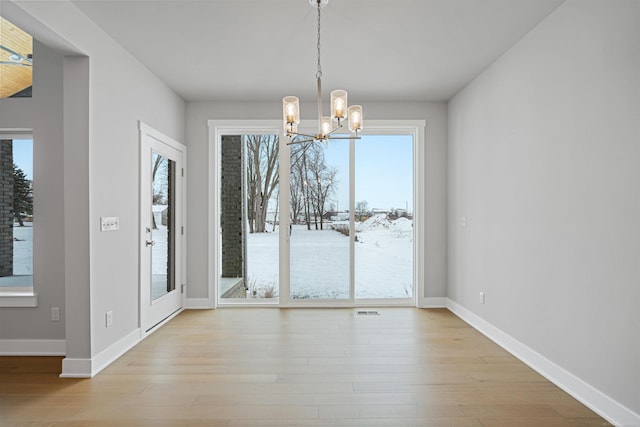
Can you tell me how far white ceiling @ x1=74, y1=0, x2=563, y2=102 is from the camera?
2807mm

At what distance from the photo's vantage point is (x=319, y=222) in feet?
16.8

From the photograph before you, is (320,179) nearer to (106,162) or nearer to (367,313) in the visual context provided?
(367,313)

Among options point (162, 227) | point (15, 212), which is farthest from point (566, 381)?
point (15, 212)

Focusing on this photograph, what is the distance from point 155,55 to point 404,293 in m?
4.05

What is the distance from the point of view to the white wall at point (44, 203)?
336 centimetres

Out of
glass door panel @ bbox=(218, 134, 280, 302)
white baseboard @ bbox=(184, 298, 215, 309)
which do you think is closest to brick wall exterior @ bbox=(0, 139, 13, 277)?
white baseboard @ bbox=(184, 298, 215, 309)

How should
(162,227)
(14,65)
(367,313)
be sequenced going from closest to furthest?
(14,65) < (162,227) < (367,313)

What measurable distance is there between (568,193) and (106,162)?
3556 millimetres

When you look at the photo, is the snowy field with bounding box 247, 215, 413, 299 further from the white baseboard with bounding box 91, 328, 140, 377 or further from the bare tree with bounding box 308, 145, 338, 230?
the white baseboard with bounding box 91, 328, 140, 377

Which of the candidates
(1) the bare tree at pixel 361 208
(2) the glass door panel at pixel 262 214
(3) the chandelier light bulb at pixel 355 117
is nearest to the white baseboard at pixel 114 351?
(2) the glass door panel at pixel 262 214

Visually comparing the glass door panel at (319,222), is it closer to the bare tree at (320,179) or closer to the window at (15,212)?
the bare tree at (320,179)

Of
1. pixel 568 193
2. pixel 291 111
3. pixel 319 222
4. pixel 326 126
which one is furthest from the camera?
pixel 319 222

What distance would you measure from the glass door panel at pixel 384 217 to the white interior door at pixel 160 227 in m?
2.30

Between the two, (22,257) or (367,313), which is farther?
(367,313)
